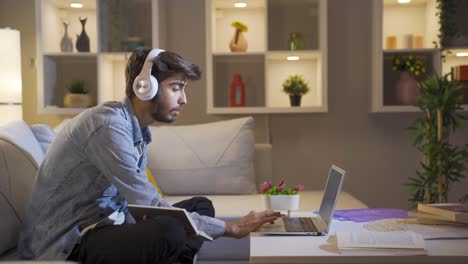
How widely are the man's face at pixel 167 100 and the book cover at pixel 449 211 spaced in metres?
0.93

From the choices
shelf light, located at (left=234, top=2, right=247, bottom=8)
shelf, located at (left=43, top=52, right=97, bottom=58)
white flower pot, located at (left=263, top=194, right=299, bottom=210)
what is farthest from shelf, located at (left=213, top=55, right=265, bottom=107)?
white flower pot, located at (left=263, top=194, right=299, bottom=210)

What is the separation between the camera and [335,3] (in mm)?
4207

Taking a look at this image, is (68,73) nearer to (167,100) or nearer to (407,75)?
(167,100)

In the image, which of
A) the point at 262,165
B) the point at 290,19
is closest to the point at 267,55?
the point at 290,19

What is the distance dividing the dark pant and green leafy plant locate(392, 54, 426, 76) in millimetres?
2514

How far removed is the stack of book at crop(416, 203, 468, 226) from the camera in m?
1.95

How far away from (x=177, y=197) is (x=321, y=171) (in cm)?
121

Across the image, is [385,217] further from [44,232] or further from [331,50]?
[331,50]

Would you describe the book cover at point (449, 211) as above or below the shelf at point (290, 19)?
below

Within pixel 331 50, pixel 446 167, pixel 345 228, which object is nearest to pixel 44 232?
pixel 345 228

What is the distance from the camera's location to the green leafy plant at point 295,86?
13.2 ft

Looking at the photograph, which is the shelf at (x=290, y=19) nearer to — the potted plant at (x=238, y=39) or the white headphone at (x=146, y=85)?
the potted plant at (x=238, y=39)

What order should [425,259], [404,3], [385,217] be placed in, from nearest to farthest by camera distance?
[425,259] < [385,217] < [404,3]

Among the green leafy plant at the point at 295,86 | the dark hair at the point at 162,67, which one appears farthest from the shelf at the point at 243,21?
the dark hair at the point at 162,67
